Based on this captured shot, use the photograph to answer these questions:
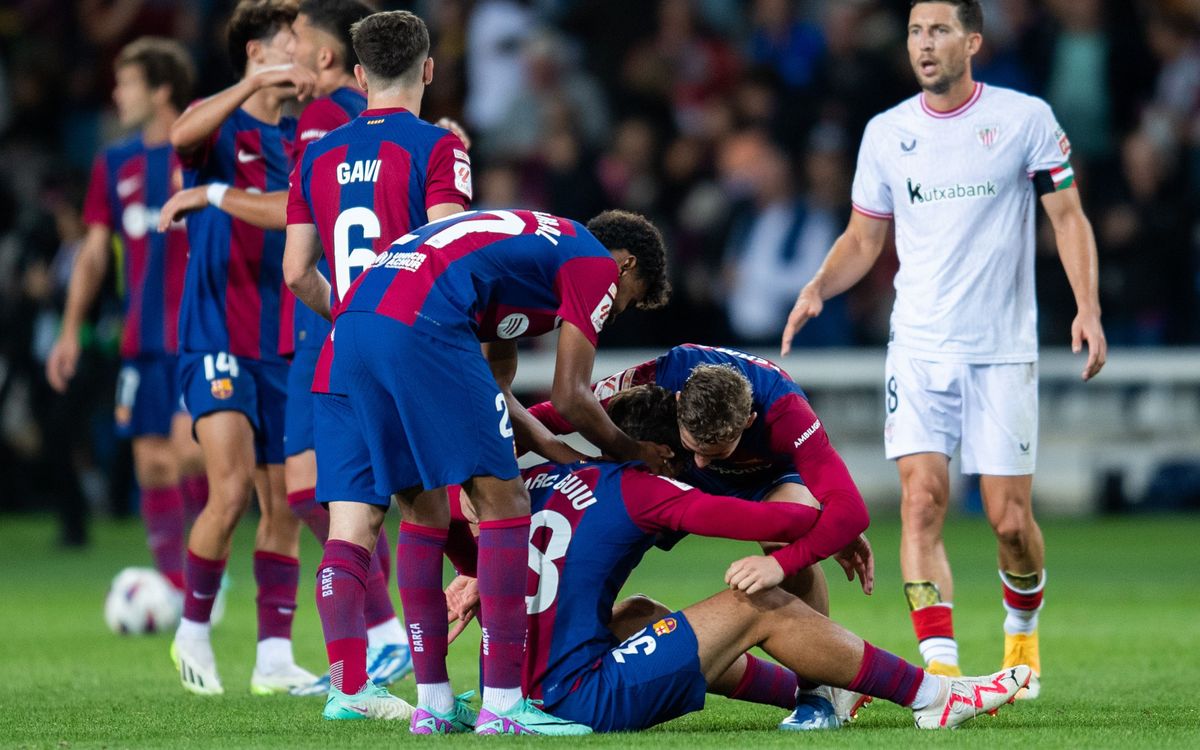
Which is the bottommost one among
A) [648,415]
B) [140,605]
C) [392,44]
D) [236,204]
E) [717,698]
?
[140,605]

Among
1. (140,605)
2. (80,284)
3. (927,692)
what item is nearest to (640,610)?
(927,692)

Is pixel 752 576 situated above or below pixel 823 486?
below

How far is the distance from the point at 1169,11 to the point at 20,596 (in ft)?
35.3

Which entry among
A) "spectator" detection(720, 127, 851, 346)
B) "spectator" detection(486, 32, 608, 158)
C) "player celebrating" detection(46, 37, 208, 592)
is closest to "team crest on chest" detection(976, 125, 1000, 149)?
"player celebrating" detection(46, 37, 208, 592)

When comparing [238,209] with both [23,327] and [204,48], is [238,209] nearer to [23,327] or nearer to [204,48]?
[23,327]

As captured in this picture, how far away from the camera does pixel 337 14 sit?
21.8 feet

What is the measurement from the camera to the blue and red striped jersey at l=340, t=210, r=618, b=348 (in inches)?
205

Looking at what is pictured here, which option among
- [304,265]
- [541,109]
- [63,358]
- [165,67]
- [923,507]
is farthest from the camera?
[541,109]

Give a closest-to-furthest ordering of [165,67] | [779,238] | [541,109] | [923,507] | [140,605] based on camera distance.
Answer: [923,507] → [140,605] → [165,67] → [779,238] → [541,109]

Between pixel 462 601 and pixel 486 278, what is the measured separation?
111 centimetres

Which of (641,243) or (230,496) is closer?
(641,243)

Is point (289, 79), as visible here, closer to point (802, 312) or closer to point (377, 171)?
point (377, 171)

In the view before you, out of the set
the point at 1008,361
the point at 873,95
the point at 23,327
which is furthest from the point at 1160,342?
the point at 23,327

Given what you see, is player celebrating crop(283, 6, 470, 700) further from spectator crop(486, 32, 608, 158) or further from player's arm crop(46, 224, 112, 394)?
spectator crop(486, 32, 608, 158)
